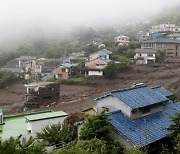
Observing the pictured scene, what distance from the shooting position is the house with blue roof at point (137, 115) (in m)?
13.1

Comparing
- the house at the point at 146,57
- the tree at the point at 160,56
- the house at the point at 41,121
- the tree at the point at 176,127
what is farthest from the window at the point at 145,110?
the tree at the point at 160,56

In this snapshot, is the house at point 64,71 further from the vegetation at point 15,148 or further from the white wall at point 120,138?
the vegetation at point 15,148

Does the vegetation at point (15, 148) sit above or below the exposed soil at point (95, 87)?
above

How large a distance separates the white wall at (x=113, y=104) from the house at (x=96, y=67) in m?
28.6

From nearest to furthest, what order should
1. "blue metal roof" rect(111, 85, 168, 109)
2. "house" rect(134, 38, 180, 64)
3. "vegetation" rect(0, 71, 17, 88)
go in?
"blue metal roof" rect(111, 85, 168, 109) → "vegetation" rect(0, 71, 17, 88) → "house" rect(134, 38, 180, 64)

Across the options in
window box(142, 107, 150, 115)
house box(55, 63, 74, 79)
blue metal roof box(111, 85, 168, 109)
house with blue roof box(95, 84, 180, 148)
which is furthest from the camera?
house box(55, 63, 74, 79)

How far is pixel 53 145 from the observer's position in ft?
44.6

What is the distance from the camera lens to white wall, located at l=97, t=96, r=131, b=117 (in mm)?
14273

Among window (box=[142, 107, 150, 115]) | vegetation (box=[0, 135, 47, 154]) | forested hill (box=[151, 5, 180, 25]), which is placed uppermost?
forested hill (box=[151, 5, 180, 25])

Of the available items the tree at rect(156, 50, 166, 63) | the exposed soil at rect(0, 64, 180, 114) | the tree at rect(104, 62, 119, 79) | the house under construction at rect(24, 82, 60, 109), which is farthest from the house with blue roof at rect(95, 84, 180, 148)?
the tree at rect(156, 50, 166, 63)

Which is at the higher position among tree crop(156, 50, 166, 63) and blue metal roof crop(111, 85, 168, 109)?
blue metal roof crop(111, 85, 168, 109)

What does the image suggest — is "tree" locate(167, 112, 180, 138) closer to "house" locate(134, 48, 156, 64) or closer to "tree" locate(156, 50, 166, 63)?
"house" locate(134, 48, 156, 64)

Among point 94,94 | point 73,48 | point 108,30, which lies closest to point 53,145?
point 94,94

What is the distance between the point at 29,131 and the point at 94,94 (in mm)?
21886
